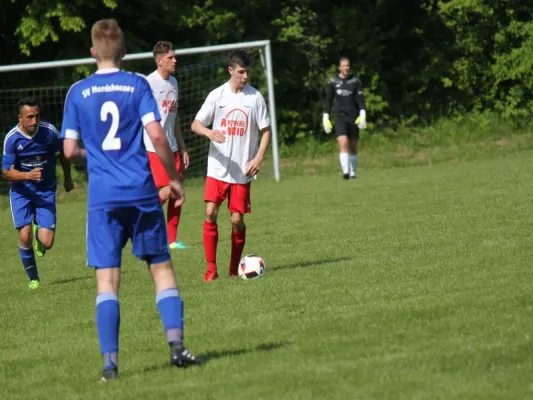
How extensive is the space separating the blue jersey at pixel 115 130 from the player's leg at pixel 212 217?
418cm

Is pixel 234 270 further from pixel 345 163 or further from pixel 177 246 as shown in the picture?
pixel 345 163

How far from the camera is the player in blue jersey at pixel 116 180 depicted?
648 cm

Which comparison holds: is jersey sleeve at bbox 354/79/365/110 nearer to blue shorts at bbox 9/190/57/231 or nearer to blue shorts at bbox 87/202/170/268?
blue shorts at bbox 9/190/57/231

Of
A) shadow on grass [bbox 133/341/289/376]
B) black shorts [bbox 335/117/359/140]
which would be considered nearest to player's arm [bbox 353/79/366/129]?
black shorts [bbox 335/117/359/140]

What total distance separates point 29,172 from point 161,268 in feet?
16.7

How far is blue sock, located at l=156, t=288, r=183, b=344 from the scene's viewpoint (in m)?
6.55

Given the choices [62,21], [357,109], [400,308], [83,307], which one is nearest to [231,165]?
[83,307]

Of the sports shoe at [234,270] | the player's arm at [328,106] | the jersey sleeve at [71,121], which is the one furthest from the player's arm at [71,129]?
the player's arm at [328,106]

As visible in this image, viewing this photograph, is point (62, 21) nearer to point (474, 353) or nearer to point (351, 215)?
point (351, 215)

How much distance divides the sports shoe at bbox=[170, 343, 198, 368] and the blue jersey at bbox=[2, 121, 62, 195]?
544cm

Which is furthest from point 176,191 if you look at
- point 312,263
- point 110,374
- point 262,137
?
point 312,263

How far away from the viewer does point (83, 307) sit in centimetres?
979

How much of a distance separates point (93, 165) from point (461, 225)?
23.8 feet

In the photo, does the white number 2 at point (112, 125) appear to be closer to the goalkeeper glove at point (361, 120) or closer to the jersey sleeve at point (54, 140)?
the jersey sleeve at point (54, 140)
